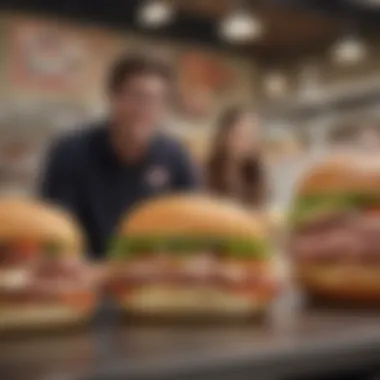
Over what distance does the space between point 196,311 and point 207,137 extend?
15.0 feet

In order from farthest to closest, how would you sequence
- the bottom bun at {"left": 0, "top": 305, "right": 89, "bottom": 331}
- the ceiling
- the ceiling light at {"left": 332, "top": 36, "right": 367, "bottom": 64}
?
the ceiling light at {"left": 332, "top": 36, "right": 367, "bottom": 64}, the ceiling, the bottom bun at {"left": 0, "top": 305, "right": 89, "bottom": 331}

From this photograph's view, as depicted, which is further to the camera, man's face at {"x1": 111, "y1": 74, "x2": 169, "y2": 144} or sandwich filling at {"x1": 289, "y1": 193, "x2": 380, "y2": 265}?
man's face at {"x1": 111, "y1": 74, "x2": 169, "y2": 144}

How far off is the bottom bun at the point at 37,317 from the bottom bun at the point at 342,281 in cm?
26

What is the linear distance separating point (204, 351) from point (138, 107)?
1.82m

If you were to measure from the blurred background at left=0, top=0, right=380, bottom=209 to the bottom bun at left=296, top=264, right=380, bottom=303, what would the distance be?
3108 mm

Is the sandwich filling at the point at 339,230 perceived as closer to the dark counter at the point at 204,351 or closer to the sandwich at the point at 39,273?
the dark counter at the point at 204,351

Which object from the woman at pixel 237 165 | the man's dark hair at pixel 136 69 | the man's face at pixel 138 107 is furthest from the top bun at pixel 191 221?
the woman at pixel 237 165

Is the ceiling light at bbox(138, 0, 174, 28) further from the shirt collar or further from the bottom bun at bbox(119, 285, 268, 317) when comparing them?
the bottom bun at bbox(119, 285, 268, 317)

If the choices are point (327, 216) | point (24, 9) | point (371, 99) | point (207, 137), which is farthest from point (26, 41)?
point (327, 216)

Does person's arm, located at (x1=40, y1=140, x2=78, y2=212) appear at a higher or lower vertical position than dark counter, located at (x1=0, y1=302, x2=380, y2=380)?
higher

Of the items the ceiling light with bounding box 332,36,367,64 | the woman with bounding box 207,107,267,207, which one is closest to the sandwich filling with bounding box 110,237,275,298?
the woman with bounding box 207,107,267,207

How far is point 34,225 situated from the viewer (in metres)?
0.80

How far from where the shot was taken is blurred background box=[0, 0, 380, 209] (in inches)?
188

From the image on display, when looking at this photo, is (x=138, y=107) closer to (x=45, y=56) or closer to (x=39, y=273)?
(x=39, y=273)
